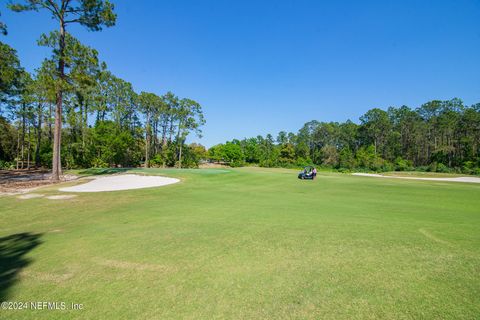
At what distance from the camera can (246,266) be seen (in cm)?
380

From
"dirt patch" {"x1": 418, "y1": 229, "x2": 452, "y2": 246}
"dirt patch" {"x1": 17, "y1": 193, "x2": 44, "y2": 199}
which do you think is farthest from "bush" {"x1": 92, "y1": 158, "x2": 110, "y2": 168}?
"dirt patch" {"x1": 418, "y1": 229, "x2": 452, "y2": 246}

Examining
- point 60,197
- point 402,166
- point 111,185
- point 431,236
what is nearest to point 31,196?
point 60,197

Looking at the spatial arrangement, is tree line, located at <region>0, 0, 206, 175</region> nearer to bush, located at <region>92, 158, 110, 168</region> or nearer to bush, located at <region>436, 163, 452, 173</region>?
bush, located at <region>92, 158, 110, 168</region>

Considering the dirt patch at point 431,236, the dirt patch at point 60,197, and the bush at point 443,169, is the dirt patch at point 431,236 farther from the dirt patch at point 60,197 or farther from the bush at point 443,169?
the bush at point 443,169

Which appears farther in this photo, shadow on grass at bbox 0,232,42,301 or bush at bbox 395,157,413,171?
bush at bbox 395,157,413,171

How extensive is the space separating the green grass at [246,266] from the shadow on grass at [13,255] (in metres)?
0.03

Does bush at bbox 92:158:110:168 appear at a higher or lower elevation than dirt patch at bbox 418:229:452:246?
higher

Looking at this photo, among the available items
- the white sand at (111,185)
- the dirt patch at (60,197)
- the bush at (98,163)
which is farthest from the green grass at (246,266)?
the bush at (98,163)

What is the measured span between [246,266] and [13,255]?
4.51 metres

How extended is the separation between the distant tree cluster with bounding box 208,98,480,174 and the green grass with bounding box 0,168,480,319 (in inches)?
2013

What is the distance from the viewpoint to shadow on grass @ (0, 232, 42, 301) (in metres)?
3.43

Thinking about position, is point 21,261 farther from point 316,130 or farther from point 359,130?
point 316,130

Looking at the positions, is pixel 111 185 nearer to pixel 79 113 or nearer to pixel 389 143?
pixel 79 113

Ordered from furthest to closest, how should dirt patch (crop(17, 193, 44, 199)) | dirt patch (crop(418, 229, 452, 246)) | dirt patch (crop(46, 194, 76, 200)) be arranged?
dirt patch (crop(17, 193, 44, 199))
dirt patch (crop(46, 194, 76, 200))
dirt patch (crop(418, 229, 452, 246))
